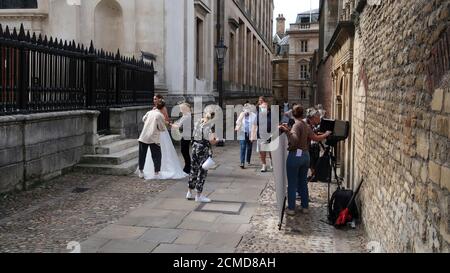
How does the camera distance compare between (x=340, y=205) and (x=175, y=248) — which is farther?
(x=340, y=205)

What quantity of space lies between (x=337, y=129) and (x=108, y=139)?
20.7ft

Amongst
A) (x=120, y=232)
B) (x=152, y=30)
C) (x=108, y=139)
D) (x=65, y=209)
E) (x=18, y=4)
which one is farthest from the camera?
(x=18, y=4)

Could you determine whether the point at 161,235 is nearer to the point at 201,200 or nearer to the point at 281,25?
the point at 201,200

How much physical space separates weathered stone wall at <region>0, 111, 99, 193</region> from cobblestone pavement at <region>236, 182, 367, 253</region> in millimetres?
4209

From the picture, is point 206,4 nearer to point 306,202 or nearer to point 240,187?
point 240,187

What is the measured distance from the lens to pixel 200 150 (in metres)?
8.51

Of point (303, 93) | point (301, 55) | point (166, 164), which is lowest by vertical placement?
point (166, 164)

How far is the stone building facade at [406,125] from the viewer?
3.48 meters

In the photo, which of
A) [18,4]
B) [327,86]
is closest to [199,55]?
[327,86]

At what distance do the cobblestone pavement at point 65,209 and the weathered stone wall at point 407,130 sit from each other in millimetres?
3713

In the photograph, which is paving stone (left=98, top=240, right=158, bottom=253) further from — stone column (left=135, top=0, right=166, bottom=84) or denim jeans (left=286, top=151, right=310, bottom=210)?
stone column (left=135, top=0, right=166, bottom=84)

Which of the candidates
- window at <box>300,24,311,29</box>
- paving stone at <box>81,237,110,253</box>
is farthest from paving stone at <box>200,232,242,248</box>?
window at <box>300,24,311,29</box>

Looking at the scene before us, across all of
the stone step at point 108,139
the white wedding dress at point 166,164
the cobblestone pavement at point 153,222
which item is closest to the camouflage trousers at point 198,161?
the cobblestone pavement at point 153,222

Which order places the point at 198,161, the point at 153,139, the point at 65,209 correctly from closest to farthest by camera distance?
1. the point at 65,209
2. the point at 198,161
3. the point at 153,139
